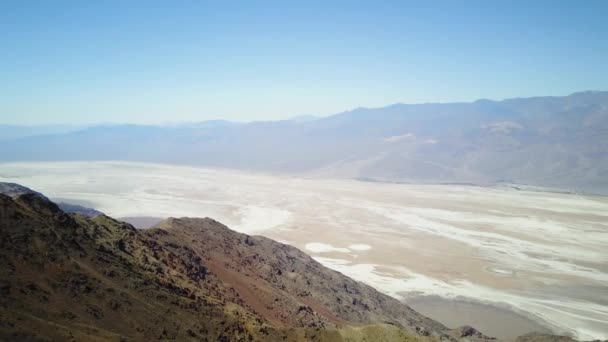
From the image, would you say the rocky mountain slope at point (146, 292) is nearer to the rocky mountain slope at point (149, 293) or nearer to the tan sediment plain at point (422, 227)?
the rocky mountain slope at point (149, 293)

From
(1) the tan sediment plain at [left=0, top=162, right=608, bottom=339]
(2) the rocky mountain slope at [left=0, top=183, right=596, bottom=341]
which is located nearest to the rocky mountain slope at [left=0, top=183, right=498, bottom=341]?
(2) the rocky mountain slope at [left=0, top=183, right=596, bottom=341]

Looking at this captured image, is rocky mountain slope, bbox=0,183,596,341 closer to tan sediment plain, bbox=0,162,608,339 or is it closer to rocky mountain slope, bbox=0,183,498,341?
→ rocky mountain slope, bbox=0,183,498,341

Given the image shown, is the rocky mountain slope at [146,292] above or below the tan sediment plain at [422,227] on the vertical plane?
above

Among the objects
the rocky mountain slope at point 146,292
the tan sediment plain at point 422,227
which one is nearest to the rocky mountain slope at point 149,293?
the rocky mountain slope at point 146,292

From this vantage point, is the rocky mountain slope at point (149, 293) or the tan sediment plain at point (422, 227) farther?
the tan sediment plain at point (422, 227)

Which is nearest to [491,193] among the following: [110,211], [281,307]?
[110,211]

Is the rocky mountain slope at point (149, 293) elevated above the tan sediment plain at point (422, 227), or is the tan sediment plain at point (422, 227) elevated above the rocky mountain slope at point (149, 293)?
the rocky mountain slope at point (149, 293)
